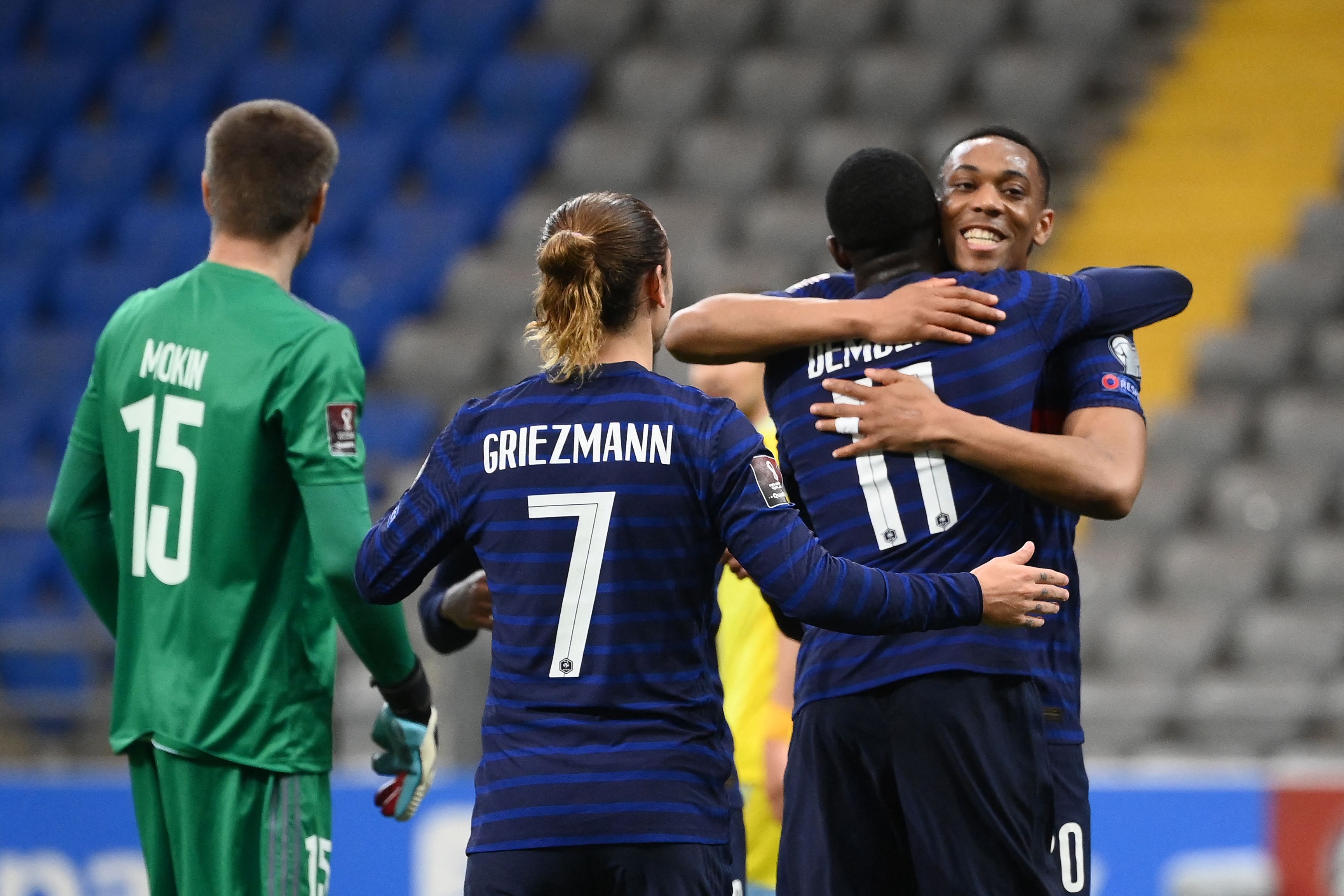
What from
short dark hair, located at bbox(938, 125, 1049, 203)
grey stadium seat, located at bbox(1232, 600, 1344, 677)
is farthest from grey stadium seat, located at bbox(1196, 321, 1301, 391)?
short dark hair, located at bbox(938, 125, 1049, 203)

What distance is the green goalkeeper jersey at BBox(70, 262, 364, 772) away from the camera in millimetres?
3348

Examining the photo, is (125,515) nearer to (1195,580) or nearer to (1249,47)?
(1195,580)

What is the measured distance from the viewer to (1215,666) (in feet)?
28.5

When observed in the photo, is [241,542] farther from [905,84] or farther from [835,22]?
[835,22]

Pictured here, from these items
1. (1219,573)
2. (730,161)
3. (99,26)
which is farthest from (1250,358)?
(99,26)

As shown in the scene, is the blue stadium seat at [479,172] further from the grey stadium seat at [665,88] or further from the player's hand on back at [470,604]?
the player's hand on back at [470,604]

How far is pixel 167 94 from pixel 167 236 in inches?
60.8

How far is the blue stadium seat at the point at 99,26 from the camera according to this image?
12.7 m

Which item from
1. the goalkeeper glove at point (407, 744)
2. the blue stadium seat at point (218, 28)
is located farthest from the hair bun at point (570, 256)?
the blue stadium seat at point (218, 28)

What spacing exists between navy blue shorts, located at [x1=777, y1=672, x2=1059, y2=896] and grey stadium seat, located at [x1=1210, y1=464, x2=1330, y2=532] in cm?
637

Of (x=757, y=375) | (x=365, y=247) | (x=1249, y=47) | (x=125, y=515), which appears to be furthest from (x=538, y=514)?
(x=1249, y=47)

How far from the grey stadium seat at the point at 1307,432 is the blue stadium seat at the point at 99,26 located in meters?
8.58

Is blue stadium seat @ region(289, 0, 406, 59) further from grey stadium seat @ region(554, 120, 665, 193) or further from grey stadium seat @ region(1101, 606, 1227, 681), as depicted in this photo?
grey stadium seat @ region(1101, 606, 1227, 681)

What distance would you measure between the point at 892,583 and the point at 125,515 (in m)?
1.64
